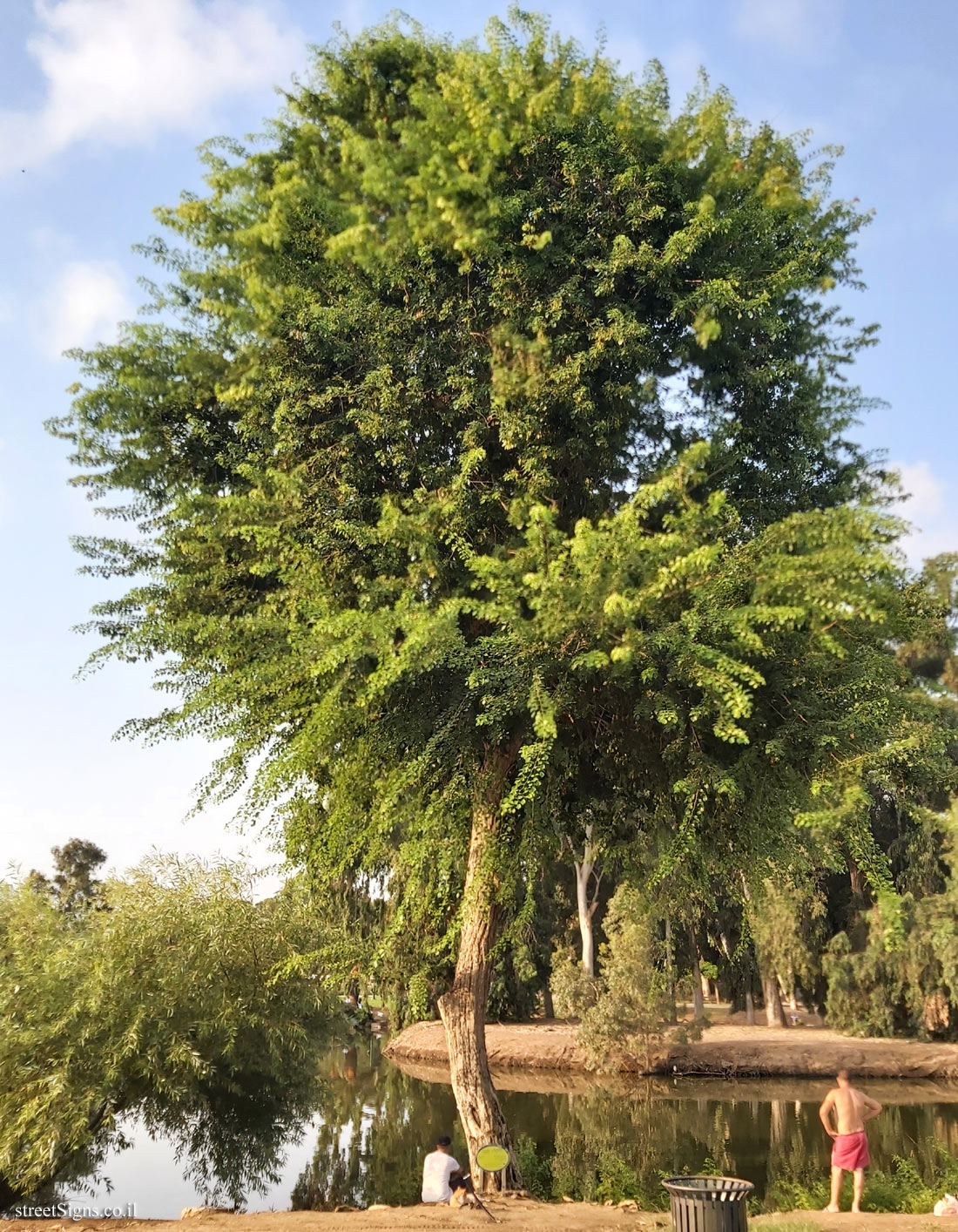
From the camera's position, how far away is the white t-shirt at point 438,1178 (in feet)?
31.5

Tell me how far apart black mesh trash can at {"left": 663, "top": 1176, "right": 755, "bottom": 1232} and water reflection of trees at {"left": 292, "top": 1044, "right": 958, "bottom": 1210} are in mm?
6085

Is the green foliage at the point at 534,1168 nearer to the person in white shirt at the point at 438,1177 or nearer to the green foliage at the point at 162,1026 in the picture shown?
the person in white shirt at the point at 438,1177

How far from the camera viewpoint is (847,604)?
8078mm

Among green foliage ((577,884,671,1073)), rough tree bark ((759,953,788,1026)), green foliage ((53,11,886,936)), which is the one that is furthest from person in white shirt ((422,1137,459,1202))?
rough tree bark ((759,953,788,1026))

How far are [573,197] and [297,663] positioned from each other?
6.08m

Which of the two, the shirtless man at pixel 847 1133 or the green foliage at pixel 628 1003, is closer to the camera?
the shirtless man at pixel 847 1133

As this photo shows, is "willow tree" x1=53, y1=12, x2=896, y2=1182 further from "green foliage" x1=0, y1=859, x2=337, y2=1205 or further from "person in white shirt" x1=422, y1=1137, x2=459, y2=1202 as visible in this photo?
"green foliage" x1=0, y1=859, x2=337, y2=1205

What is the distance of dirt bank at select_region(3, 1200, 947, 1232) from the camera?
830cm

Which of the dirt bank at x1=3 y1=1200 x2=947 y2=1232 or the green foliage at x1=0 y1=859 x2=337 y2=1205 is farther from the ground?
the green foliage at x1=0 y1=859 x2=337 y2=1205

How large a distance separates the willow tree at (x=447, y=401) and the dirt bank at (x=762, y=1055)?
15.5 metres

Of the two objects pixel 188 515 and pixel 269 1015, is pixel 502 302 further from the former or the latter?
pixel 269 1015

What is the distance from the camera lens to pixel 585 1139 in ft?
53.8

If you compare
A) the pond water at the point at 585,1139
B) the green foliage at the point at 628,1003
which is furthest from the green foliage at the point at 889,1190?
the green foliage at the point at 628,1003

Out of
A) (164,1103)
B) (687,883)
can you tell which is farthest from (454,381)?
(164,1103)
